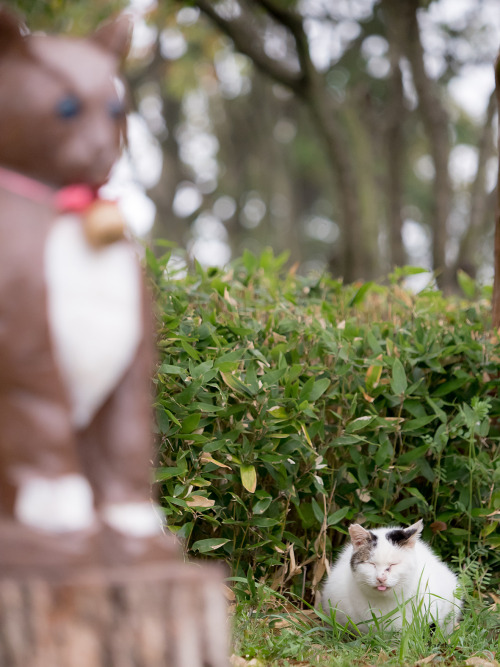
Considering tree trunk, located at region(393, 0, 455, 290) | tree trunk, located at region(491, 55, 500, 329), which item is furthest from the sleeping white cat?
tree trunk, located at region(393, 0, 455, 290)

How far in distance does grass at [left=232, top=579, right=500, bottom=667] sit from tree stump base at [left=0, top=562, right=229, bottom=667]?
0.86 m

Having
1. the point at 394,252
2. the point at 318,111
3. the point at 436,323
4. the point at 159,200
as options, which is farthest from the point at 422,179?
the point at 436,323

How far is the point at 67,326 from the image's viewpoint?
1.61 meters

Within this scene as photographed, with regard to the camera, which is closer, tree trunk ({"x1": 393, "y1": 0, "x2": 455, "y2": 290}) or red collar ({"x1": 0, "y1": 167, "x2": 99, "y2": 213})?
red collar ({"x1": 0, "y1": 167, "x2": 99, "y2": 213})

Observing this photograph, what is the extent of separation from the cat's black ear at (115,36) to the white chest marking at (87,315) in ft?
1.48

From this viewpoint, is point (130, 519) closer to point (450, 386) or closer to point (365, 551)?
point (365, 551)

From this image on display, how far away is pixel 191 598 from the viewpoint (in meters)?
1.61

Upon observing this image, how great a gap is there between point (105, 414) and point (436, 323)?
239 cm

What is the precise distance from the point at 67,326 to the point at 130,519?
458 millimetres

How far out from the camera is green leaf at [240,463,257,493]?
Result: 2906 mm

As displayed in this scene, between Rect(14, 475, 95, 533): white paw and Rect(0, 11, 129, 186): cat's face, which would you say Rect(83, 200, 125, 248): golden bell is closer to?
Rect(0, 11, 129, 186): cat's face

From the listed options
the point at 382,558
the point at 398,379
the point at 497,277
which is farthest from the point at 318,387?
the point at 497,277

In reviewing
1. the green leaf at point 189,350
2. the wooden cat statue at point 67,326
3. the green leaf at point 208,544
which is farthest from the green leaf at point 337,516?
the wooden cat statue at point 67,326

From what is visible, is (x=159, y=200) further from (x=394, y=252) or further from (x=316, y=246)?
(x=316, y=246)
